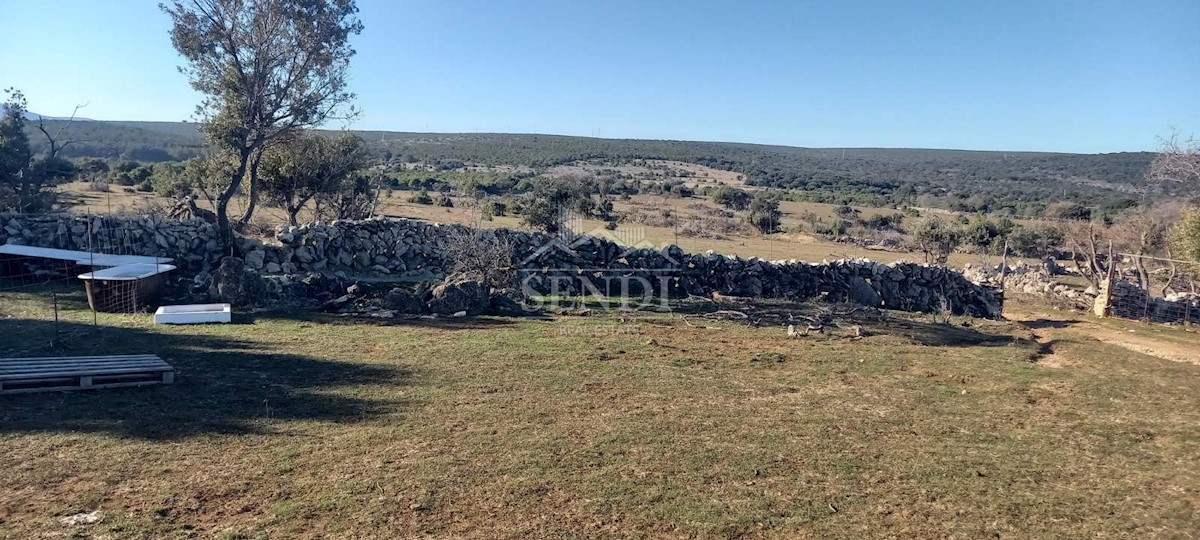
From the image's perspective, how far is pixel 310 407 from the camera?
7766 mm

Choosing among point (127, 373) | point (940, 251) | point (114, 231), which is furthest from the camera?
point (940, 251)

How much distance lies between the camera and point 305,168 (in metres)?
22.6

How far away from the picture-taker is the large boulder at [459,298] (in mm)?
A: 14102

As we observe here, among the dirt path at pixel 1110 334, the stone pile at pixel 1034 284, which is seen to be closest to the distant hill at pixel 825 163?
the stone pile at pixel 1034 284

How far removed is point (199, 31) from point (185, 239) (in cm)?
A: 551

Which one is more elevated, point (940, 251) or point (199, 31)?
point (199, 31)

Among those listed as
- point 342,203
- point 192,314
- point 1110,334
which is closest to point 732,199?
point 342,203

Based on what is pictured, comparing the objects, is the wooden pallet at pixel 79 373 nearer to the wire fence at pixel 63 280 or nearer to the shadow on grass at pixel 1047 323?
the wire fence at pixel 63 280

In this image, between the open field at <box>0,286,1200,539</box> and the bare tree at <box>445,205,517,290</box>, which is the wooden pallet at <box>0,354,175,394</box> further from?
the bare tree at <box>445,205,517,290</box>

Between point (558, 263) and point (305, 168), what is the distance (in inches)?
405

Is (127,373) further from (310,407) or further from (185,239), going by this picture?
(185,239)

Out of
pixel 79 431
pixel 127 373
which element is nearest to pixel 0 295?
pixel 127 373

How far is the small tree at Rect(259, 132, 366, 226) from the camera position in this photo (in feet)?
72.7

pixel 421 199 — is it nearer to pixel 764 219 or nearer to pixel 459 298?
pixel 764 219
